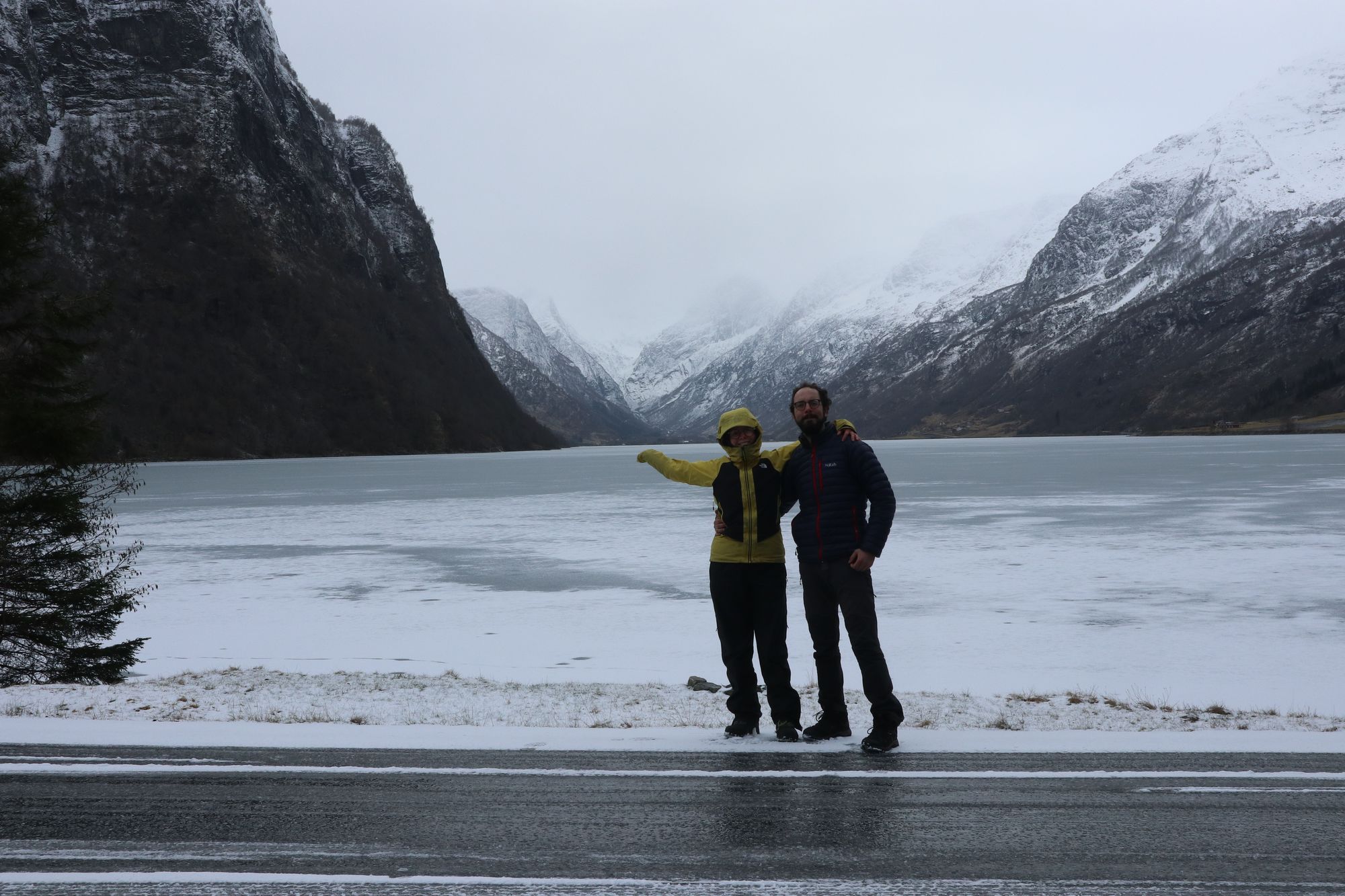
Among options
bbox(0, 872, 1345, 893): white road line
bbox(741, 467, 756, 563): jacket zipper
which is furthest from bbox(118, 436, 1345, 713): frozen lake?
bbox(0, 872, 1345, 893): white road line

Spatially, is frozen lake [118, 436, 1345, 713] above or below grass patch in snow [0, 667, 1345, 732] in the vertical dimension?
below

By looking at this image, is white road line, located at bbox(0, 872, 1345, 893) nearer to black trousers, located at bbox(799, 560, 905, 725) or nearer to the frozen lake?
black trousers, located at bbox(799, 560, 905, 725)

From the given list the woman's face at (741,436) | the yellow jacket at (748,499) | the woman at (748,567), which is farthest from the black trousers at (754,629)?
the woman's face at (741,436)

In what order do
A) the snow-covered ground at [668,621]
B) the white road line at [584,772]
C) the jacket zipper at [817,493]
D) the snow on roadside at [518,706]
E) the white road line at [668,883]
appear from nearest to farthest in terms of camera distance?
the white road line at [668,883]
the white road line at [584,772]
the jacket zipper at [817,493]
the snow on roadside at [518,706]
the snow-covered ground at [668,621]

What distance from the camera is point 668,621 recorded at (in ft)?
52.9

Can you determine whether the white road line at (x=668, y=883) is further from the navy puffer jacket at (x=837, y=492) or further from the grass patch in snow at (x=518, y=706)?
the grass patch in snow at (x=518, y=706)

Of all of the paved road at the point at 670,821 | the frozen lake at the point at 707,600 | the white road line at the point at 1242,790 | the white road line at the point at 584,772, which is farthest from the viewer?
the frozen lake at the point at 707,600

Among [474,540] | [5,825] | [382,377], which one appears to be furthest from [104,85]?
[5,825]

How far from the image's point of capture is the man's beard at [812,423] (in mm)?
7117

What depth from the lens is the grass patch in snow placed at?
9023mm

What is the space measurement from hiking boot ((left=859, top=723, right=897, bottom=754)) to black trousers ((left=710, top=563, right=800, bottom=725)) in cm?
67

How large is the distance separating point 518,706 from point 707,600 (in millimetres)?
8385

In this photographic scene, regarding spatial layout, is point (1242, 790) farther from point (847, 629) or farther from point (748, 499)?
point (748, 499)

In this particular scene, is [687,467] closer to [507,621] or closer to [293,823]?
[293,823]
